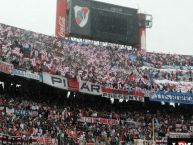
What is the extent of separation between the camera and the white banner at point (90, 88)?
44156mm

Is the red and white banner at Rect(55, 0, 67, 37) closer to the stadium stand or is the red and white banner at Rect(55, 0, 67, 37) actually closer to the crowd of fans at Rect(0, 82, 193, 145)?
the stadium stand

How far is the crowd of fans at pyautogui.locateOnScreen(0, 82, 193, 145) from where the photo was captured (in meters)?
37.4

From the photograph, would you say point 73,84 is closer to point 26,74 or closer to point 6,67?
point 26,74

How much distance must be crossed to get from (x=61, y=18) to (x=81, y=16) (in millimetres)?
1931

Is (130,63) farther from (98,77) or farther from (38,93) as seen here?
(38,93)

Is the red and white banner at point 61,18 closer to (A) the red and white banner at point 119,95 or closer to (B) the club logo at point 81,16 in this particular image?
(B) the club logo at point 81,16

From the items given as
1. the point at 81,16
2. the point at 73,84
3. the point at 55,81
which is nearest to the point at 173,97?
the point at 73,84

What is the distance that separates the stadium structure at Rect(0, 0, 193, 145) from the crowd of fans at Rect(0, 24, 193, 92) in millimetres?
91

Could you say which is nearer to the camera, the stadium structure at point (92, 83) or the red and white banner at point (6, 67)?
the red and white banner at point (6, 67)

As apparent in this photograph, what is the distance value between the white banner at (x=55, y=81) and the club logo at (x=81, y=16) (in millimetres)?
8901

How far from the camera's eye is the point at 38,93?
43.9 meters

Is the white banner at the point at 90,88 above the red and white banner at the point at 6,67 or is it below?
below

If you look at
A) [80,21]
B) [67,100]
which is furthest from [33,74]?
[80,21]

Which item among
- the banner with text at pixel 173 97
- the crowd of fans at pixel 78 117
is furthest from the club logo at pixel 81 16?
the banner with text at pixel 173 97
